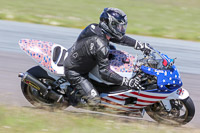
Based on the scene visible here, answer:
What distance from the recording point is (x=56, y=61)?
5.34 metres

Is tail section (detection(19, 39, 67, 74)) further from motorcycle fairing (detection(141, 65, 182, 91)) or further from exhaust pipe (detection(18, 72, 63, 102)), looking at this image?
motorcycle fairing (detection(141, 65, 182, 91))

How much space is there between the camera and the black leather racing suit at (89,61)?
15.7ft

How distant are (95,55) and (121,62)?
48 cm

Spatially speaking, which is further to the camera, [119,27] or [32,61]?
[32,61]

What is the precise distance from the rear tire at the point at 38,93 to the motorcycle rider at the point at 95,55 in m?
0.46

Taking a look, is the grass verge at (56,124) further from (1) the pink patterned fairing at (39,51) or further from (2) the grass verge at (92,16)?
(2) the grass verge at (92,16)

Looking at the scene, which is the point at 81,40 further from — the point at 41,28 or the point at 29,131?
the point at 41,28

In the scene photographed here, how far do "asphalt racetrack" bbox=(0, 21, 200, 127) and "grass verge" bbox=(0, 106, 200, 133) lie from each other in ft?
3.20

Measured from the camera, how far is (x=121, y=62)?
511 centimetres

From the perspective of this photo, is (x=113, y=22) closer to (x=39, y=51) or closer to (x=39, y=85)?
(x=39, y=51)

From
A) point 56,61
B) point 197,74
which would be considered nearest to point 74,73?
point 56,61

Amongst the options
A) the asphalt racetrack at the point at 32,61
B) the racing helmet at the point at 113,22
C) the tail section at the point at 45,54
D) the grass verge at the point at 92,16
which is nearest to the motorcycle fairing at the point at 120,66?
the racing helmet at the point at 113,22

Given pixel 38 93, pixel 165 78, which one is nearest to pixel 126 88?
pixel 165 78

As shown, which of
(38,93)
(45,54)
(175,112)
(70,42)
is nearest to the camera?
(175,112)
